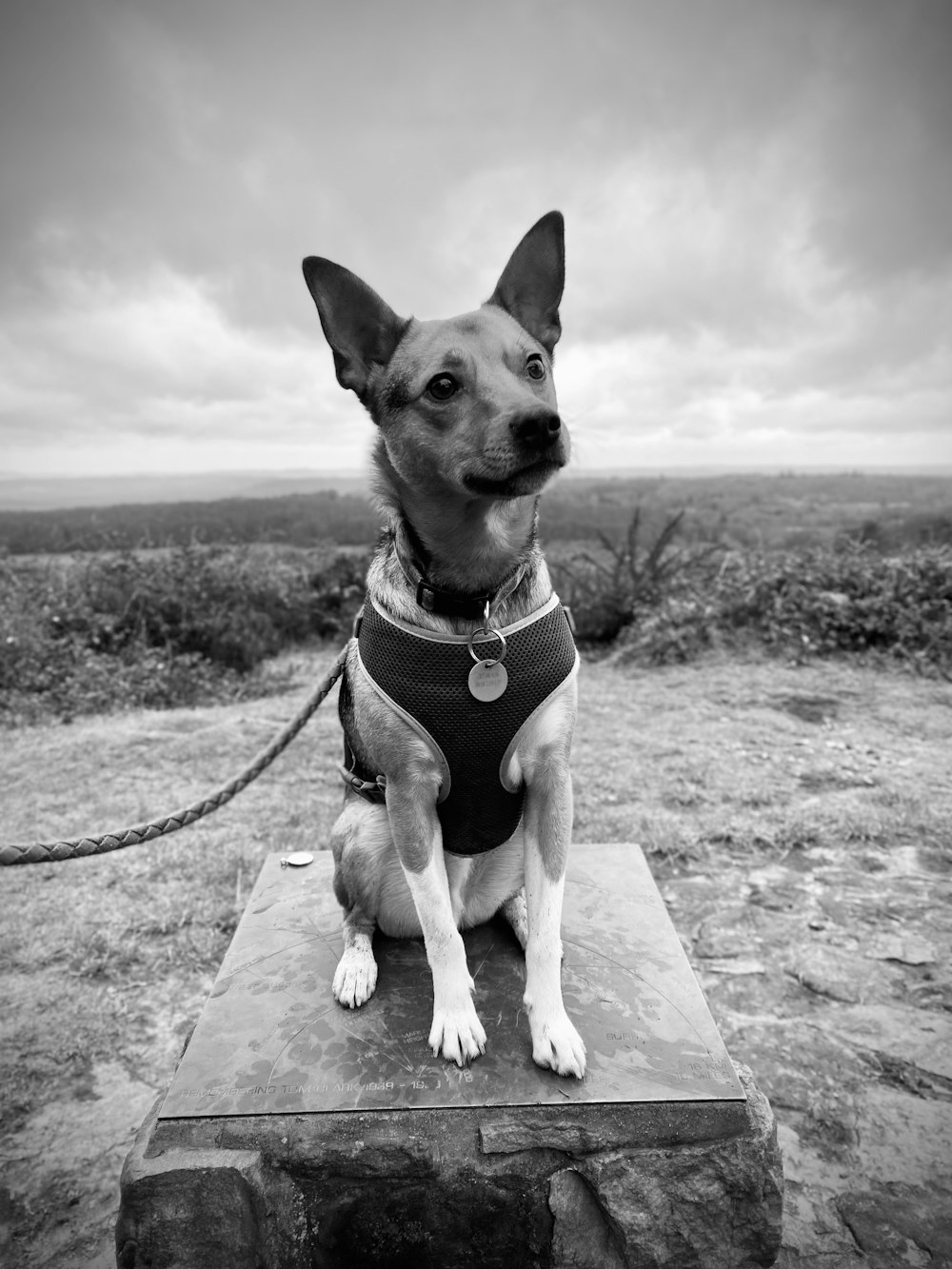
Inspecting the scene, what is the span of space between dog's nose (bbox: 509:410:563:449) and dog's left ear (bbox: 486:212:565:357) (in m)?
0.71

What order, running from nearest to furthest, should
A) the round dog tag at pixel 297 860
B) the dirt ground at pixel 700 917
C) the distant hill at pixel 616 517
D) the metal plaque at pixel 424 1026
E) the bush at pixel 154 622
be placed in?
the metal plaque at pixel 424 1026
the dirt ground at pixel 700 917
the round dog tag at pixel 297 860
the bush at pixel 154 622
the distant hill at pixel 616 517

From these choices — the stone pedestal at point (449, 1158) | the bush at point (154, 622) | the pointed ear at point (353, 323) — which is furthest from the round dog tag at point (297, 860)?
the bush at point (154, 622)

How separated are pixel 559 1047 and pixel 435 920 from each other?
20.0 inches

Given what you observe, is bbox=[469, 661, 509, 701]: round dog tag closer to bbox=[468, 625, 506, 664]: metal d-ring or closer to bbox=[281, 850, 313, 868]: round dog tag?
bbox=[468, 625, 506, 664]: metal d-ring

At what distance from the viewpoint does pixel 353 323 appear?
254cm

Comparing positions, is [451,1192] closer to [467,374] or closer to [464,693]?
[464,693]

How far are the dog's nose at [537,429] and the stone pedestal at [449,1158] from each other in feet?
5.87

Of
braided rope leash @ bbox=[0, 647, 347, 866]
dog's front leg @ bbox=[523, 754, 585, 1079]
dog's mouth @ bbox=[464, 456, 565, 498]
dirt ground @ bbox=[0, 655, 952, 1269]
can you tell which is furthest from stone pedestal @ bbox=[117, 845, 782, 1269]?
dog's mouth @ bbox=[464, 456, 565, 498]

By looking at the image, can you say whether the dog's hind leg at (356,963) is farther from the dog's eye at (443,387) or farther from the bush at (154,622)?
the bush at (154,622)

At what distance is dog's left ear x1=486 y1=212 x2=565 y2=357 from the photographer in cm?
256

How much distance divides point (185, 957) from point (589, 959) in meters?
2.42

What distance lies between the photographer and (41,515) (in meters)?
13.8

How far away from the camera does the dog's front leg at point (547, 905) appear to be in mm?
2320

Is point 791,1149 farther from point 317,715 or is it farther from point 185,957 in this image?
point 317,715
